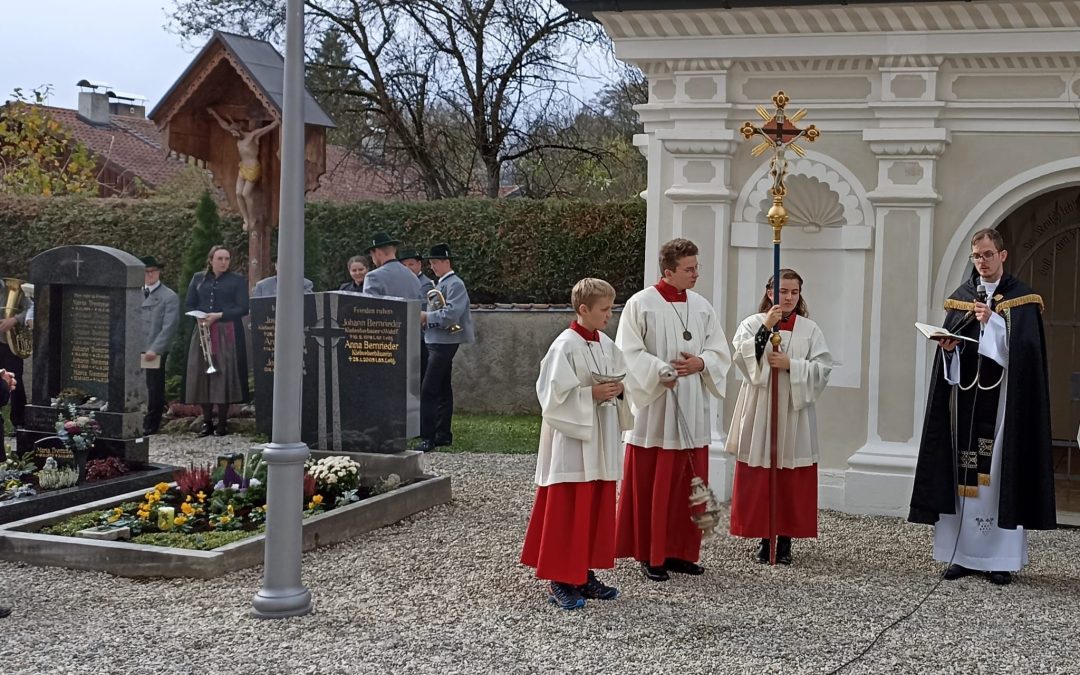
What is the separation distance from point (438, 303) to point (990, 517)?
6049mm

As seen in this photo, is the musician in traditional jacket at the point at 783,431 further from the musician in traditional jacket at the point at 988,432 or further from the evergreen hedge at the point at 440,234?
the evergreen hedge at the point at 440,234

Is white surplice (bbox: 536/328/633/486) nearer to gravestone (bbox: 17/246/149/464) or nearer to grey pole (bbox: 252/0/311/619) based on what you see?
grey pole (bbox: 252/0/311/619)

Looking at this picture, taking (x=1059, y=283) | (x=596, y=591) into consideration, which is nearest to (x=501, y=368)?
(x=1059, y=283)

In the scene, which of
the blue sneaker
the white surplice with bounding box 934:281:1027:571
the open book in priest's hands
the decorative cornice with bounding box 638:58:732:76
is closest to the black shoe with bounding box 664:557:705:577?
the blue sneaker

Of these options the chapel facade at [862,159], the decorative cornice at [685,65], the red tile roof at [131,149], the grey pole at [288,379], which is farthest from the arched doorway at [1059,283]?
the red tile roof at [131,149]

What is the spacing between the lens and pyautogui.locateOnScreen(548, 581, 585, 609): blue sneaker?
636 cm

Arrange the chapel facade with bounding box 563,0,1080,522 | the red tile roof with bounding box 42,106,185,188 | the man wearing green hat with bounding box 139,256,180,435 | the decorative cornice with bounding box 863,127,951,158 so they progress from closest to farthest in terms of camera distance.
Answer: the chapel facade with bounding box 563,0,1080,522 < the decorative cornice with bounding box 863,127,951,158 < the man wearing green hat with bounding box 139,256,180,435 < the red tile roof with bounding box 42,106,185,188

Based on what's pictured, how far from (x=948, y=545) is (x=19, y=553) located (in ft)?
18.0

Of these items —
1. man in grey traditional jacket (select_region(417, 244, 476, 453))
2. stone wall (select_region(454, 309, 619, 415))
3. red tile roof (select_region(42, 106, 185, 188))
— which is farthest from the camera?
red tile roof (select_region(42, 106, 185, 188))

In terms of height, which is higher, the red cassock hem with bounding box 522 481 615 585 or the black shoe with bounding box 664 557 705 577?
the red cassock hem with bounding box 522 481 615 585

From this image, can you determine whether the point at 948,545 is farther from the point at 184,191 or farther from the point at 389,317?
the point at 184,191

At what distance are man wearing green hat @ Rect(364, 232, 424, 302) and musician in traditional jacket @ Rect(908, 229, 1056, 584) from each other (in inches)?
210

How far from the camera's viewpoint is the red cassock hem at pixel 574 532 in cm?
635

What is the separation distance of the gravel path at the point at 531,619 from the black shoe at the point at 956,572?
134 millimetres
